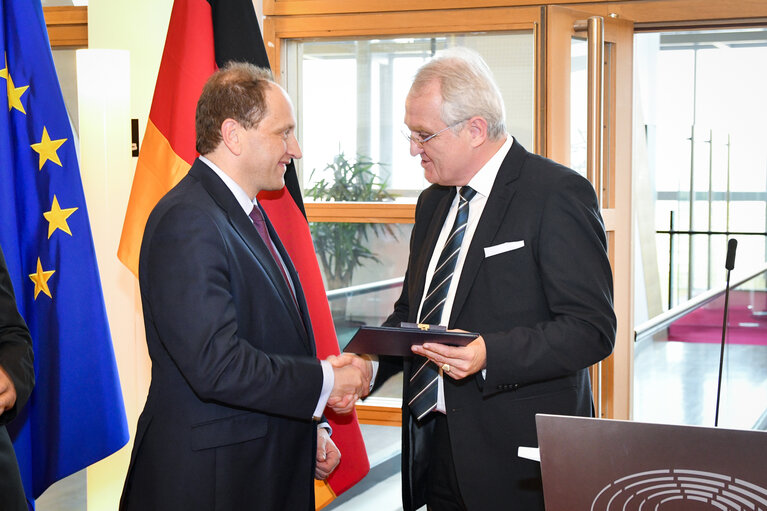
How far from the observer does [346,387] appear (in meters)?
1.89

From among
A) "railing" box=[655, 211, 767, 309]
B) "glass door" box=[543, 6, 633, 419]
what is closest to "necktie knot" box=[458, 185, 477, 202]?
"glass door" box=[543, 6, 633, 419]

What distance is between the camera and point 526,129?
3.29 m

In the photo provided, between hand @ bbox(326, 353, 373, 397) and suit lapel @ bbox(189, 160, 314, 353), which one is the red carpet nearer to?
hand @ bbox(326, 353, 373, 397)

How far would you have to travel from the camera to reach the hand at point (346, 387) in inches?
73.8

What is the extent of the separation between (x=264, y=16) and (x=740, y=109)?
29.9ft

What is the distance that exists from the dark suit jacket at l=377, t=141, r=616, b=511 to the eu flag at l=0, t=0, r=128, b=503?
1212 mm

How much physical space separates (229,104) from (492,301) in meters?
0.80

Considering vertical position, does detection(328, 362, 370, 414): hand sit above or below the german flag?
below

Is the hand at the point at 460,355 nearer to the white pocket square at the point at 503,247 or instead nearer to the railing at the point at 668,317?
the white pocket square at the point at 503,247

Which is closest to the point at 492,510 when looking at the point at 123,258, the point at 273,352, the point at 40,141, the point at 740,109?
the point at 273,352

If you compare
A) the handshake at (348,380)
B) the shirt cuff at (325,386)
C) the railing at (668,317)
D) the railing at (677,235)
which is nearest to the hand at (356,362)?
the handshake at (348,380)

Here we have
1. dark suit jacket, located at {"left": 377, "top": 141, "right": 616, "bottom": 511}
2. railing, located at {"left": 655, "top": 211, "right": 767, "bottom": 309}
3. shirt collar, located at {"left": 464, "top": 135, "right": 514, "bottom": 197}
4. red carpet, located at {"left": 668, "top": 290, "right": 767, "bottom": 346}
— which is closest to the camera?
dark suit jacket, located at {"left": 377, "top": 141, "right": 616, "bottom": 511}

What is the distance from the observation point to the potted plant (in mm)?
3479

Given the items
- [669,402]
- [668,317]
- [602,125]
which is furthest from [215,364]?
[669,402]
